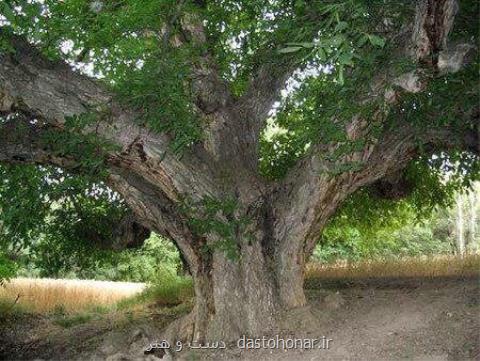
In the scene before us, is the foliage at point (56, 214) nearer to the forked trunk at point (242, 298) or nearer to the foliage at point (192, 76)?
the foliage at point (192, 76)

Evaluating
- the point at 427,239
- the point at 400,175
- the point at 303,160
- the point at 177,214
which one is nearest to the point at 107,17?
the point at 177,214

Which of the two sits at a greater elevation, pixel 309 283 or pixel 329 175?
pixel 329 175

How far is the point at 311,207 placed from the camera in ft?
18.2

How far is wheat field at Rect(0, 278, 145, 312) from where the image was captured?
35.9 feet

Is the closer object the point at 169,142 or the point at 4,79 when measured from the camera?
the point at 4,79

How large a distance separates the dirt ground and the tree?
35 cm

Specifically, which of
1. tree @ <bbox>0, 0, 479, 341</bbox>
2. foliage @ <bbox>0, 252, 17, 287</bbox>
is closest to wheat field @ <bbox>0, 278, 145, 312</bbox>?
foliage @ <bbox>0, 252, 17, 287</bbox>

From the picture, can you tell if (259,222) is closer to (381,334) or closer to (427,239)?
(381,334)

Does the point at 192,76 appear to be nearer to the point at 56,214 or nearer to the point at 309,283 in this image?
the point at 56,214

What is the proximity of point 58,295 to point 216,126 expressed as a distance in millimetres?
7971

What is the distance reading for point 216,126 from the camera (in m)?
6.04

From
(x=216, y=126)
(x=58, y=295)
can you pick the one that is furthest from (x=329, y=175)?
(x=58, y=295)

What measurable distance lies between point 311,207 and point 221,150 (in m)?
1.31

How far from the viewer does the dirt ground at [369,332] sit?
4637mm
